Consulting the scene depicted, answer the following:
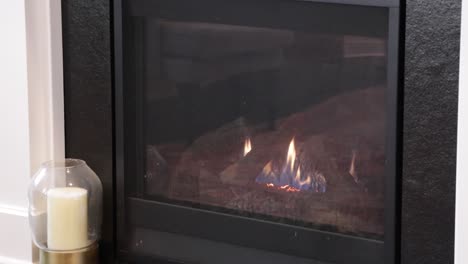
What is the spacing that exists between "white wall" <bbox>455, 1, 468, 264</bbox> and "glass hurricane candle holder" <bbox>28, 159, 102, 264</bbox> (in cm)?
99

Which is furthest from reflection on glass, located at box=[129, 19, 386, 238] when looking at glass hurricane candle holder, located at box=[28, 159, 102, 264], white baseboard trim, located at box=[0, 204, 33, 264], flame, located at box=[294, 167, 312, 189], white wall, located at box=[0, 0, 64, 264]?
white baseboard trim, located at box=[0, 204, 33, 264]

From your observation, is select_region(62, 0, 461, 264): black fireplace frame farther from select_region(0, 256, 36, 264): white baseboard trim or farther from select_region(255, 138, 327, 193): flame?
select_region(0, 256, 36, 264): white baseboard trim

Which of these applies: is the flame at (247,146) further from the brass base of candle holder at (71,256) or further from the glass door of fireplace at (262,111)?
the brass base of candle holder at (71,256)

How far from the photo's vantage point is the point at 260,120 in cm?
225

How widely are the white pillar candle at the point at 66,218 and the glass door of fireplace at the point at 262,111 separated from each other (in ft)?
0.45

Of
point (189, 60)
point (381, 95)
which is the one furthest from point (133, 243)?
point (381, 95)

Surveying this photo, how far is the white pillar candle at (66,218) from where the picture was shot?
2.40 metres

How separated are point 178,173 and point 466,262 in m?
0.83

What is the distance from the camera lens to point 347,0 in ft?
6.73

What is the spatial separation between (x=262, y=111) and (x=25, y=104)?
66cm

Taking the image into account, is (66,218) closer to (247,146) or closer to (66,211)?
(66,211)

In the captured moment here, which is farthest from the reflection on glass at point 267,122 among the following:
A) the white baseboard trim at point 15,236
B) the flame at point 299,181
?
the white baseboard trim at point 15,236

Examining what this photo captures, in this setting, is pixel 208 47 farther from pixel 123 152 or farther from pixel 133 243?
pixel 133 243

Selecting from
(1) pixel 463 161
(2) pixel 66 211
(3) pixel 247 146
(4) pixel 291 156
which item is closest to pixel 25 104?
(2) pixel 66 211
